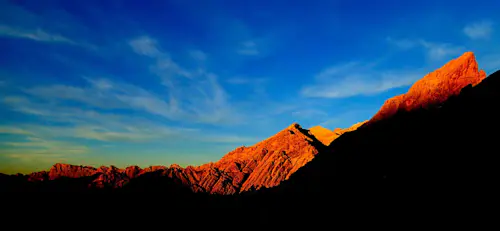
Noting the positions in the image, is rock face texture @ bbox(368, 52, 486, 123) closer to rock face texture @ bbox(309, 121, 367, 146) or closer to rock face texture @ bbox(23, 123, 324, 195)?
rock face texture @ bbox(23, 123, 324, 195)

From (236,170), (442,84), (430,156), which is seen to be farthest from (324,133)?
(430,156)

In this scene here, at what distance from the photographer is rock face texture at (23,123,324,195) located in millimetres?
118375

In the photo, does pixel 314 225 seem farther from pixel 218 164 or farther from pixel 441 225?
pixel 218 164

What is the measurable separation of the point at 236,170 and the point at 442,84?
91.3 meters

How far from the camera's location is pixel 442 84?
55.8m

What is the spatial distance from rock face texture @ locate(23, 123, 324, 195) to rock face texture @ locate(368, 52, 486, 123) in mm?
58089

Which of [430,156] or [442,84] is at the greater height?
[442,84]

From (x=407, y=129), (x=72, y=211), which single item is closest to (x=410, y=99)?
(x=407, y=129)

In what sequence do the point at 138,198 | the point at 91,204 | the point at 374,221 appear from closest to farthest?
the point at 374,221 → the point at 91,204 → the point at 138,198

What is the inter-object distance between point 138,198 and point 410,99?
97.1 meters

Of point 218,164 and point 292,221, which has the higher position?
point 218,164

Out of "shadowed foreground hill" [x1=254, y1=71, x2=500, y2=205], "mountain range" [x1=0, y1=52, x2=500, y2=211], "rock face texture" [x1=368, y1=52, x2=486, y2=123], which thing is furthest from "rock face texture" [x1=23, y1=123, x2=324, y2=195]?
"shadowed foreground hill" [x1=254, y1=71, x2=500, y2=205]

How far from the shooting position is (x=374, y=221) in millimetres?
35281

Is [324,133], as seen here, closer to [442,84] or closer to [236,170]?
[236,170]
